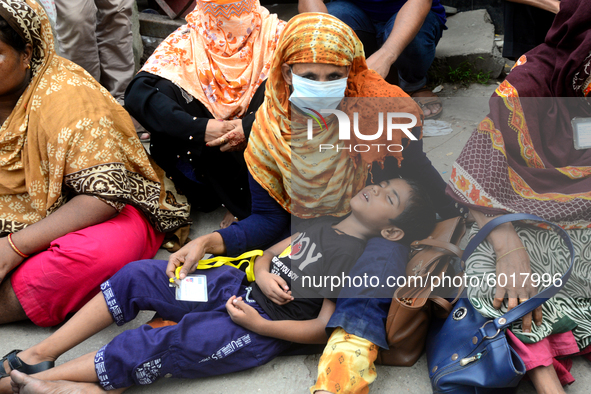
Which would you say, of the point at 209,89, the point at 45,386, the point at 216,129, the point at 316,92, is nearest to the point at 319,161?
the point at 316,92

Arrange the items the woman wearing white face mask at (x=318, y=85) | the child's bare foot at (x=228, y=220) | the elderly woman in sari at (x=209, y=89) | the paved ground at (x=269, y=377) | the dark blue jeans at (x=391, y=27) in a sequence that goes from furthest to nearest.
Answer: the dark blue jeans at (x=391, y=27), the child's bare foot at (x=228, y=220), the elderly woman in sari at (x=209, y=89), the woman wearing white face mask at (x=318, y=85), the paved ground at (x=269, y=377)

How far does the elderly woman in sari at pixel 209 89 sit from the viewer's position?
2.49 meters

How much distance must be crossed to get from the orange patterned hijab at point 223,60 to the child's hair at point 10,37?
74 cm

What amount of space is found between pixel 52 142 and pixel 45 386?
35.9 inches

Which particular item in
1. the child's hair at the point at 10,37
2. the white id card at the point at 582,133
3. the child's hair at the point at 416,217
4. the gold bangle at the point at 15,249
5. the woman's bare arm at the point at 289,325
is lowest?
the woman's bare arm at the point at 289,325

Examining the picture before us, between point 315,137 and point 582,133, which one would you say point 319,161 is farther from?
point 582,133

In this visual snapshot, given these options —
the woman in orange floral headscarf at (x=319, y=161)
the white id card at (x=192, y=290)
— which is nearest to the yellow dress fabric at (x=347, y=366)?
the woman in orange floral headscarf at (x=319, y=161)

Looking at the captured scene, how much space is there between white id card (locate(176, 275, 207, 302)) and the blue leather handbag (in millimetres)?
827

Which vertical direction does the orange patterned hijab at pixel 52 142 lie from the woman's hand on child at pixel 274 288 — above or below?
above

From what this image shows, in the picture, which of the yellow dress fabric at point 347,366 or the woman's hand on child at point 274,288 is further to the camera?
the woman's hand on child at point 274,288

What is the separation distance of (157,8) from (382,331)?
3985 mm

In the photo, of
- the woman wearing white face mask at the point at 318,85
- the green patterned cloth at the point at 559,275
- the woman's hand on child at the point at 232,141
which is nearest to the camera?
the green patterned cloth at the point at 559,275

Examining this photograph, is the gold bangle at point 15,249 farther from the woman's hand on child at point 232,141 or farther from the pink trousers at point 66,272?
the woman's hand on child at point 232,141

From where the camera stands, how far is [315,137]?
1.85 m
